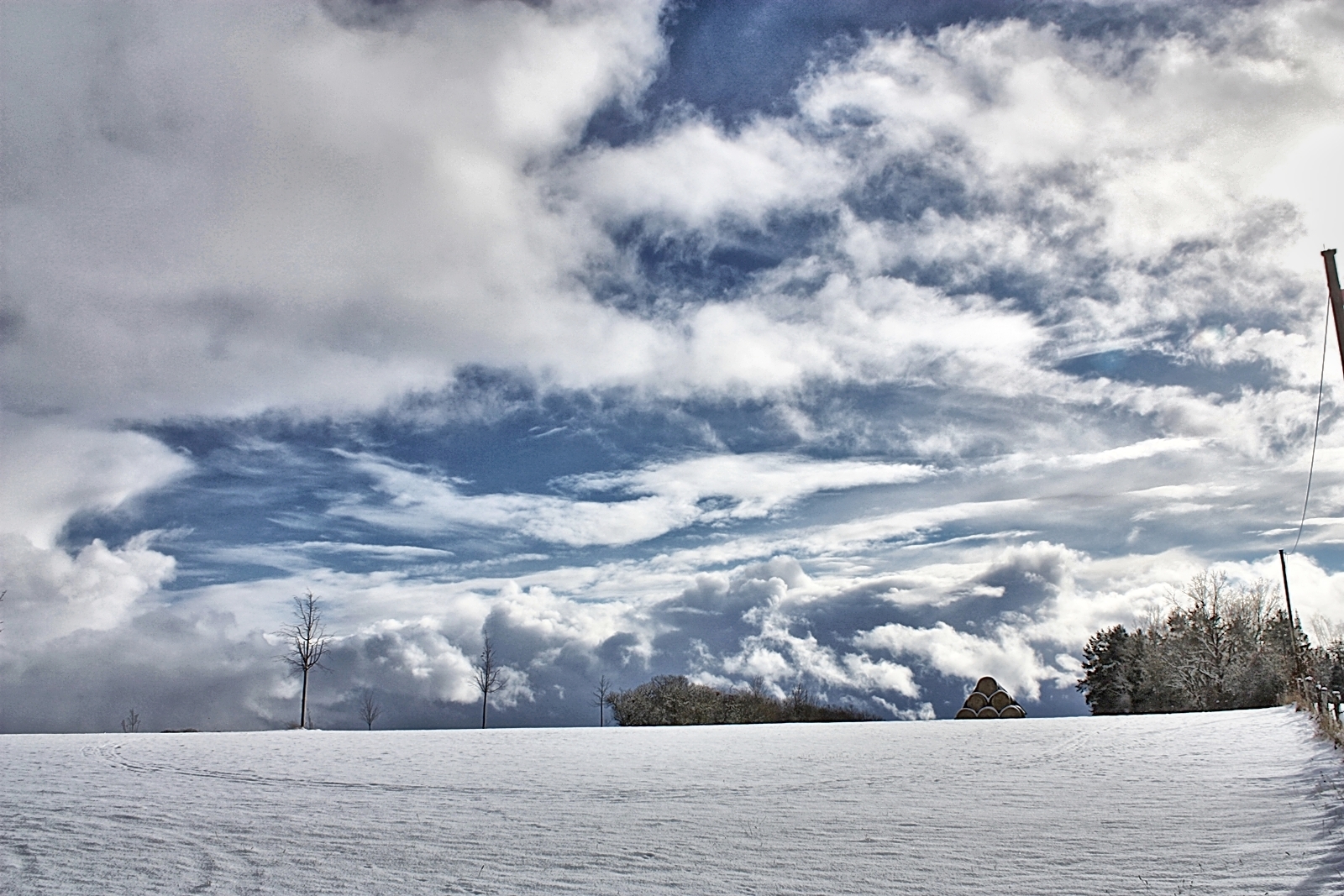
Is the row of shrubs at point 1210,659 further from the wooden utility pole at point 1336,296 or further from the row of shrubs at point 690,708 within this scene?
the wooden utility pole at point 1336,296

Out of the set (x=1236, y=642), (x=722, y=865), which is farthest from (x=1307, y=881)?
(x=1236, y=642)

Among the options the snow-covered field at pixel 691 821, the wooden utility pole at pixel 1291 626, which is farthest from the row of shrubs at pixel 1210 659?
the snow-covered field at pixel 691 821

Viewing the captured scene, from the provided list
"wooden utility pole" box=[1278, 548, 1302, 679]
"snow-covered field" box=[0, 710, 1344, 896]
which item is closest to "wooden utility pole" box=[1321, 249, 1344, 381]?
"snow-covered field" box=[0, 710, 1344, 896]

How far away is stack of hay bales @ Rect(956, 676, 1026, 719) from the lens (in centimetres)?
4947

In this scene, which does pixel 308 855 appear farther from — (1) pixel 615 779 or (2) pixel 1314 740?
(2) pixel 1314 740

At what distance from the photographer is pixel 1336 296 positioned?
12.3 metres

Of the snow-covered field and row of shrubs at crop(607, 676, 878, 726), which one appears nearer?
the snow-covered field

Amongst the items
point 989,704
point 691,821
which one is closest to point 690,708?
point 989,704

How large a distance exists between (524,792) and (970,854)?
6.80 meters

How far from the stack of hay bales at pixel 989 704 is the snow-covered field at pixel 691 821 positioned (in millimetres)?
31535

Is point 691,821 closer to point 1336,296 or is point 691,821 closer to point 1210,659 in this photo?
point 1336,296

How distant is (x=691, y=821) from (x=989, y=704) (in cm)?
4446

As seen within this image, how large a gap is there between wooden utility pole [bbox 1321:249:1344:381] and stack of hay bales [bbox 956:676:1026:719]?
40.5 m

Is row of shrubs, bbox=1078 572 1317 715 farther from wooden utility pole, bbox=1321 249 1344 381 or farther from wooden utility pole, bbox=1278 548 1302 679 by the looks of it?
wooden utility pole, bbox=1321 249 1344 381
